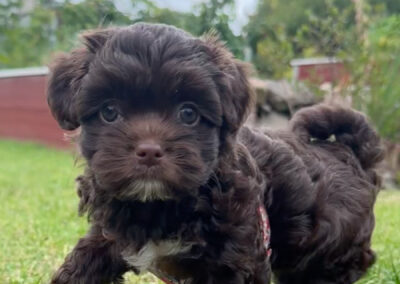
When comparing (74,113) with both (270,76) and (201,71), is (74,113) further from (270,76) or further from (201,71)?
(270,76)

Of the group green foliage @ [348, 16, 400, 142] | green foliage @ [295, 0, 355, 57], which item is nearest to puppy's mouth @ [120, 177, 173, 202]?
green foliage @ [348, 16, 400, 142]

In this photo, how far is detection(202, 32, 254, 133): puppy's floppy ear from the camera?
2918 millimetres

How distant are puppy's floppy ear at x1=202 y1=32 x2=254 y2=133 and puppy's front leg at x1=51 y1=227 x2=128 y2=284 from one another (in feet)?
2.66

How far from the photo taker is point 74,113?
288 centimetres

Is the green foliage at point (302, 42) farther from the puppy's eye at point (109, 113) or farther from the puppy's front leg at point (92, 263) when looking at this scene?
the puppy's eye at point (109, 113)

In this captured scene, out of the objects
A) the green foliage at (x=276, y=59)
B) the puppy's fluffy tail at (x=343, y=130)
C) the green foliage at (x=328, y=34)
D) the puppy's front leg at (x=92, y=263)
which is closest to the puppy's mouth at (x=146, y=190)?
the puppy's front leg at (x=92, y=263)

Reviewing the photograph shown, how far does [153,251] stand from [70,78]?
2.83ft

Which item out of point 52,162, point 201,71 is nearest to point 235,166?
point 201,71

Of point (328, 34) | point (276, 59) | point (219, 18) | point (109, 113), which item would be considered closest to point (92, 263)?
point (109, 113)

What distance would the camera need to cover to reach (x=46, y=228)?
6121 mm

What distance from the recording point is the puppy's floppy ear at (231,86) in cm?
292

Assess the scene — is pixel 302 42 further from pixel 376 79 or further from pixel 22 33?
pixel 22 33

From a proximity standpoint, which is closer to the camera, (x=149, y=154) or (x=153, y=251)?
(x=149, y=154)

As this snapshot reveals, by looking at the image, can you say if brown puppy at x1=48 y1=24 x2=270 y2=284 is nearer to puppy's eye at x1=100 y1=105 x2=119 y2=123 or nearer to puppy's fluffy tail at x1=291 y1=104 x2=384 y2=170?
puppy's eye at x1=100 y1=105 x2=119 y2=123
